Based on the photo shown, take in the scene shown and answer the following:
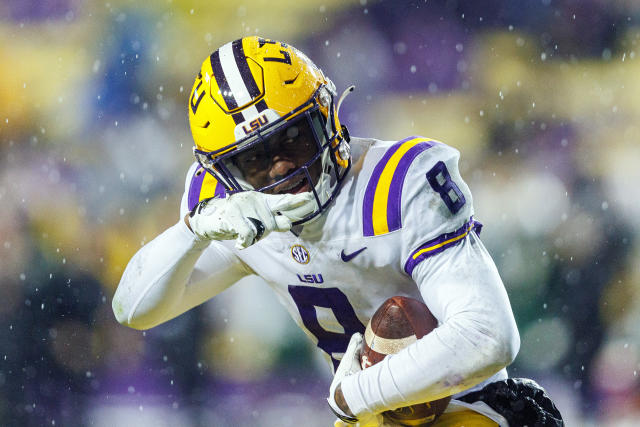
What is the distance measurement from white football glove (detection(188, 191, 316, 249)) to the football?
0.79 feet

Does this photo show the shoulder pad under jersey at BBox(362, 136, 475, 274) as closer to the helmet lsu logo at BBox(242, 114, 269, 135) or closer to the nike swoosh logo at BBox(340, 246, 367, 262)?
the nike swoosh logo at BBox(340, 246, 367, 262)

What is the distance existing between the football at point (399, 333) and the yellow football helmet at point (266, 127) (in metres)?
0.24

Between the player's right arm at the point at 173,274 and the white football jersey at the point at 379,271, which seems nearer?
the white football jersey at the point at 379,271

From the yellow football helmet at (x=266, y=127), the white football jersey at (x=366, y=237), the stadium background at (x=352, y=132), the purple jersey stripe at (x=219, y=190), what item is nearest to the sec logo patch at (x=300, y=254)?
the white football jersey at (x=366, y=237)

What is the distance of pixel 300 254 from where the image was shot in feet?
5.65

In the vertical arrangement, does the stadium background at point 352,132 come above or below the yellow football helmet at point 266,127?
below

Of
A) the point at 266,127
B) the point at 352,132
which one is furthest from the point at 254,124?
the point at 352,132

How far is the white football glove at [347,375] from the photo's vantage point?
1.52m

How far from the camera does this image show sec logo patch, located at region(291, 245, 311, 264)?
1714 mm

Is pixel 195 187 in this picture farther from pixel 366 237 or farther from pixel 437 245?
pixel 437 245

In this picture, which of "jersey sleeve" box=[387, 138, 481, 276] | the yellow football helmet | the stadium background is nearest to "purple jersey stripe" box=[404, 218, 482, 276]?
"jersey sleeve" box=[387, 138, 481, 276]

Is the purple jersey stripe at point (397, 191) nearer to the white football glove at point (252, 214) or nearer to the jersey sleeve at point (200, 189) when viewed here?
the white football glove at point (252, 214)

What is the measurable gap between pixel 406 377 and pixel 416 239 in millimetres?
257

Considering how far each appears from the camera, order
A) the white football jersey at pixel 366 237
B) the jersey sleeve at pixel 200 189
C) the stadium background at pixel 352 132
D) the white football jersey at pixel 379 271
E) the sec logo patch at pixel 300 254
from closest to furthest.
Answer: the white football jersey at pixel 379 271
the white football jersey at pixel 366 237
the sec logo patch at pixel 300 254
the jersey sleeve at pixel 200 189
the stadium background at pixel 352 132
